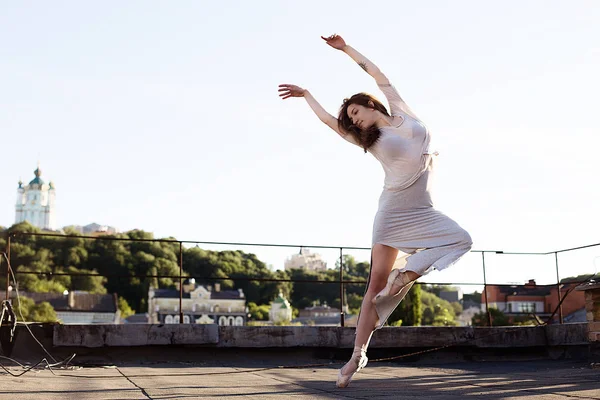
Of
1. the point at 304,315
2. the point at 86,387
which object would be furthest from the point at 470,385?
the point at 304,315

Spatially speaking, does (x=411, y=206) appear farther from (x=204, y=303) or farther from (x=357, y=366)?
(x=204, y=303)

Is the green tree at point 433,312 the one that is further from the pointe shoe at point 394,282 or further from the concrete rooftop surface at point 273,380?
the pointe shoe at point 394,282

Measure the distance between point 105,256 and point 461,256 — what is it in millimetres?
99170

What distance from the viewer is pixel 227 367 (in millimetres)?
6293

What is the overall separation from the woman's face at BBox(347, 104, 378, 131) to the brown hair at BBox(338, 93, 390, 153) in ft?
0.06

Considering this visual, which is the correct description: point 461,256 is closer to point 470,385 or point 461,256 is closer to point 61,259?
point 470,385

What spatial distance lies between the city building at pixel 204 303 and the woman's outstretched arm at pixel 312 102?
108982 millimetres

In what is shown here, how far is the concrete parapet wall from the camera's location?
6.74 metres

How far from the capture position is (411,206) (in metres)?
3.99

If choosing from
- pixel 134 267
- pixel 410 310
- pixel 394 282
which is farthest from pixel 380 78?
pixel 134 267

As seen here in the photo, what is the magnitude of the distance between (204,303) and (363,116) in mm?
126469

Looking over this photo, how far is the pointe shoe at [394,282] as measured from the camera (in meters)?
3.91

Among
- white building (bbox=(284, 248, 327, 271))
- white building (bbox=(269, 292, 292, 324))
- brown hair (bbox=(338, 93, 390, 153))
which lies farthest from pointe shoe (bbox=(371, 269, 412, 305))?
white building (bbox=(284, 248, 327, 271))

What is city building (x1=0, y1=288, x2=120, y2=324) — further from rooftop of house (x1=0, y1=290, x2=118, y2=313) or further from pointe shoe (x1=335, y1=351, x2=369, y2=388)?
pointe shoe (x1=335, y1=351, x2=369, y2=388)
